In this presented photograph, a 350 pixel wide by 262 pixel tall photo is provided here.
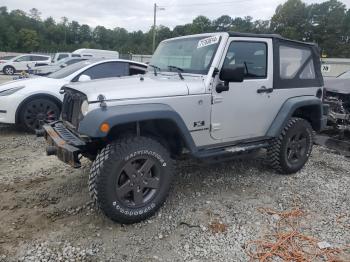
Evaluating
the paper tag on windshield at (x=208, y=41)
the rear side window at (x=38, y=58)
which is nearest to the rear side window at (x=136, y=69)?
the paper tag on windshield at (x=208, y=41)

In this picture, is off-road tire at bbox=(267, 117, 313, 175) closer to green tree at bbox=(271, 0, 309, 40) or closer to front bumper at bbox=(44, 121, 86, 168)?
front bumper at bbox=(44, 121, 86, 168)

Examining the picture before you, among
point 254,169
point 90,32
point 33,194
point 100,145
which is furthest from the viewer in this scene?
point 90,32

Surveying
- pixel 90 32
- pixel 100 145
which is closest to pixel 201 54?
pixel 100 145

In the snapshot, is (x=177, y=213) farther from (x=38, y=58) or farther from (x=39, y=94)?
(x=38, y=58)

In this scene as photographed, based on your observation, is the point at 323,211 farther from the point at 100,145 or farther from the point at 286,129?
→ the point at 100,145

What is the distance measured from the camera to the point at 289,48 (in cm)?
494

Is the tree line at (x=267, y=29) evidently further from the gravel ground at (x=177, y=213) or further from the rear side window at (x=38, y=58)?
the gravel ground at (x=177, y=213)

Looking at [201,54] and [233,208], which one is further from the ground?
[201,54]

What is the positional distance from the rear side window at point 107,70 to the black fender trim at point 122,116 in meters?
3.97

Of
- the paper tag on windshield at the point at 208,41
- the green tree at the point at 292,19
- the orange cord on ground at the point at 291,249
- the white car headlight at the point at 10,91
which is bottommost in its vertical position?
the orange cord on ground at the point at 291,249

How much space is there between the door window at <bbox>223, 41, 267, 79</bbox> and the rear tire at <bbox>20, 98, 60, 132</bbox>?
13.0ft

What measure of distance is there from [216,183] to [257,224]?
108 centimetres

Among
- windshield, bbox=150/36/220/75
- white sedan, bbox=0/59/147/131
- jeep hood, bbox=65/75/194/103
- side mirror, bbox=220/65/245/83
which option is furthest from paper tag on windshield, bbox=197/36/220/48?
white sedan, bbox=0/59/147/131

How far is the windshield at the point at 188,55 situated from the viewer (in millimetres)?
4133
